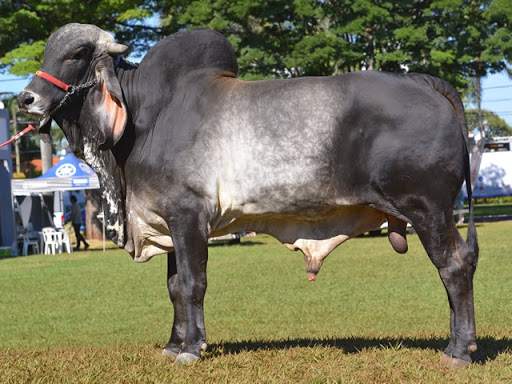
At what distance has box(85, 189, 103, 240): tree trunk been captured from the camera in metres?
30.0

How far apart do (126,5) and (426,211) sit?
23331 mm

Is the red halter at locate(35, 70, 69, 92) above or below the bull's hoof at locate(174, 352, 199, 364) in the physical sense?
above

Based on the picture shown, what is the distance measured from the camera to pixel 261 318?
10859 mm

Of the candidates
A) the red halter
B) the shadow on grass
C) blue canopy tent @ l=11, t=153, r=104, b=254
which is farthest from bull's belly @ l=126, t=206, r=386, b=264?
blue canopy tent @ l=11, t=153, r=104, b=254

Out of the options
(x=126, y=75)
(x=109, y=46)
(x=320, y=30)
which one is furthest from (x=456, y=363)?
(x=320, y=30)

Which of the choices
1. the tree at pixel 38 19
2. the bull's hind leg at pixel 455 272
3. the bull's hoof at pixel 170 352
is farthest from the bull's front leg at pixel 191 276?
the tree at pixel 38 19

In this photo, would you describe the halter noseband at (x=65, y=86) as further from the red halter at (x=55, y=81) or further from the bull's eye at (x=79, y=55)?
the bull's eye at (x=79, y=55)

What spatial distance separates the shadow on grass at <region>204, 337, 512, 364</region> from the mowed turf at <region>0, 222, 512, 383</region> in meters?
0.01

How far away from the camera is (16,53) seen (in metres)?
26.7

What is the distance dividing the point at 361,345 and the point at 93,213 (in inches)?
966

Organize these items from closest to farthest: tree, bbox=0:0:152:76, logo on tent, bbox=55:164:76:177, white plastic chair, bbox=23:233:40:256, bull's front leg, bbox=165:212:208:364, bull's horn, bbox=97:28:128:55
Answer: bull's front leg, bbox=165:212:208:364 < bull's horn, bbox=97:28:128:55 < logo on tent, bbox=55:164:76:177 < white plastic chair, bbox=23:233:40:256 < tree, bbox=0:0:152:76

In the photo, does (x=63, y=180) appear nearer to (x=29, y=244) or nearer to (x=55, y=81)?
(x=29, y=244)

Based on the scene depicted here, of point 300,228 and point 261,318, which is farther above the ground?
point 300,228

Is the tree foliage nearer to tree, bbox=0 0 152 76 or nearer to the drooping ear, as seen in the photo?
tree, bbox=0 0 152 76
